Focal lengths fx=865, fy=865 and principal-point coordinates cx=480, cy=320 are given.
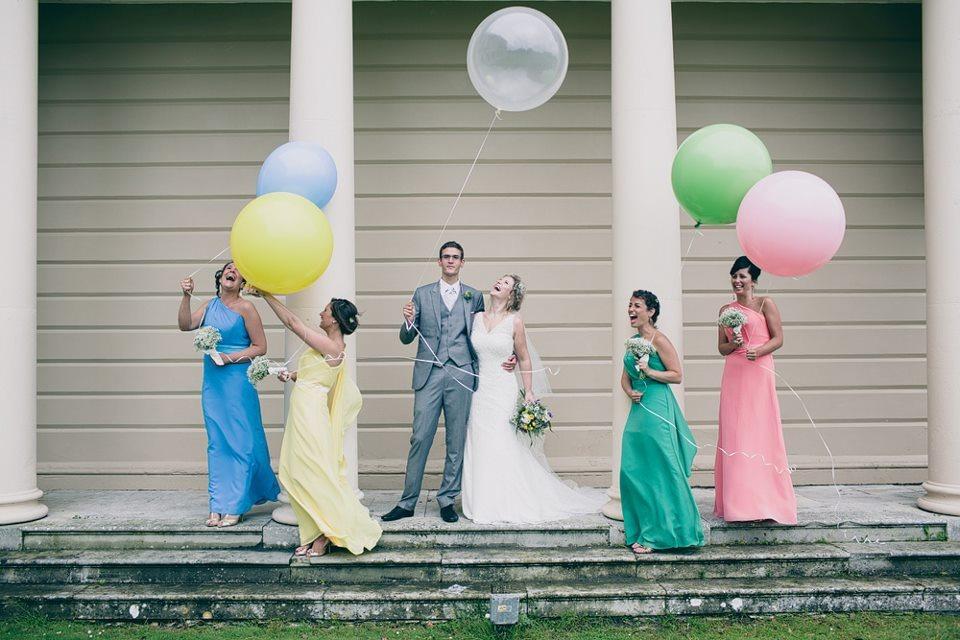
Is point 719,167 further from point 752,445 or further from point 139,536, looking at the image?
point 139,536

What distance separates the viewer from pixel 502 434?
670 centimetres

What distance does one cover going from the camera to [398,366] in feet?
27.7

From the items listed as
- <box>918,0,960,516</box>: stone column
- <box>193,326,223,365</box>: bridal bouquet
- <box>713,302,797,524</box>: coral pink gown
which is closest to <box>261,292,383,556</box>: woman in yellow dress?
<box>193,326,223,365</box>: bridal bouquet

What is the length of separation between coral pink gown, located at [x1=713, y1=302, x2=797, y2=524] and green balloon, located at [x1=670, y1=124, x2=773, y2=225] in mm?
968

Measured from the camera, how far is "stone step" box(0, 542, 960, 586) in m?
5.82

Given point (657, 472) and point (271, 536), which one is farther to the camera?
point (271, 536)

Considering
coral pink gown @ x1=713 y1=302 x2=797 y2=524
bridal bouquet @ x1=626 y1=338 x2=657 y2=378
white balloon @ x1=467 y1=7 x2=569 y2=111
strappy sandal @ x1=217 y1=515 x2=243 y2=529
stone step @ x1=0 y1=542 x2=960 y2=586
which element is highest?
white balloon @ x1=467 y1=7 x2=569 y2=111

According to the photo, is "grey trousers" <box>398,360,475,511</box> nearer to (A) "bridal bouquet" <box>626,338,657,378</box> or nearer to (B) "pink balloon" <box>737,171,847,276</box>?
(A) "bridal bouquet" <box>626,338,657,378</box>

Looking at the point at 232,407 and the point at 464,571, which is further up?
the point at 232,407

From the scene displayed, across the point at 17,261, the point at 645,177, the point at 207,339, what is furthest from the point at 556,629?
the point at 17,261

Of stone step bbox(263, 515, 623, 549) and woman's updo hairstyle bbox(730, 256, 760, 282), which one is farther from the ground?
woman's updo hairstyle bbox(730, 256, 760, 282)

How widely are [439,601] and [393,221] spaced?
412 cm

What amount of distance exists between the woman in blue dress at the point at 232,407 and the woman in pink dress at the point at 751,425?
354cm

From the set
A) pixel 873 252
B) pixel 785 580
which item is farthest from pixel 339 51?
pixel 873 252
